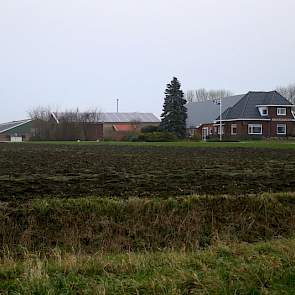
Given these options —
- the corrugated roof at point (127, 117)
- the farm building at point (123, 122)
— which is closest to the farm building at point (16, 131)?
the corrugated roof at point (127, 117)

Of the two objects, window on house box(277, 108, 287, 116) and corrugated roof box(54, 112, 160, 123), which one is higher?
corrugated roof box(54, 112, 160, 123)

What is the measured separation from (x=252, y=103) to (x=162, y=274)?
81694 millimetres

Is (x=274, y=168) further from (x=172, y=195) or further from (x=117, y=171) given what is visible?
(x=172, y=195)

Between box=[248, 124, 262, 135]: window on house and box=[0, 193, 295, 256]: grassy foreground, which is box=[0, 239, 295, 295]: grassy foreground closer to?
box=[0, 193, 295, 256]: grassy foreground

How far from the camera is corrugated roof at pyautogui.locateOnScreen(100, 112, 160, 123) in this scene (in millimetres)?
118250

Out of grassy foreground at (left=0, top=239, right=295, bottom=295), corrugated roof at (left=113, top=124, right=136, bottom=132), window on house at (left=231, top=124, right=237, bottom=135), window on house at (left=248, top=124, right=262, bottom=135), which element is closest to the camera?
grassy foreground at (left=0, top=239, right=295, bottom=295)

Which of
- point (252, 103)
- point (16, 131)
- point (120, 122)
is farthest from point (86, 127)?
point (252, 103)

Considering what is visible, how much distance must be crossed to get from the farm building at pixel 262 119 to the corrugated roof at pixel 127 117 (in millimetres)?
37023

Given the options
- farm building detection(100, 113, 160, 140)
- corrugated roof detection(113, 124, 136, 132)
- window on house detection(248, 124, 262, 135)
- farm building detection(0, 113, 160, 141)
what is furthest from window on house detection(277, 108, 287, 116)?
corrugated roof detection(113, 124, 136, 132)

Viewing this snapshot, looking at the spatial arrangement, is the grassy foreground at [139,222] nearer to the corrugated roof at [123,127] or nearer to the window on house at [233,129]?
the window on house at [233,129]

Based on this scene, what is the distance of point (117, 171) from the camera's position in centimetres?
2194

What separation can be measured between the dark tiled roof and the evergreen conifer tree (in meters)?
8.65

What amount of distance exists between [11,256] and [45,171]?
42.4 ft

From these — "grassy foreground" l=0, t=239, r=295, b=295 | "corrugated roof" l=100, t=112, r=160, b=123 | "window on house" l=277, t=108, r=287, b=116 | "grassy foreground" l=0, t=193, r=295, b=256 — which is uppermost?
"corrugated roof" l=100, t=112, r=160, b=123
